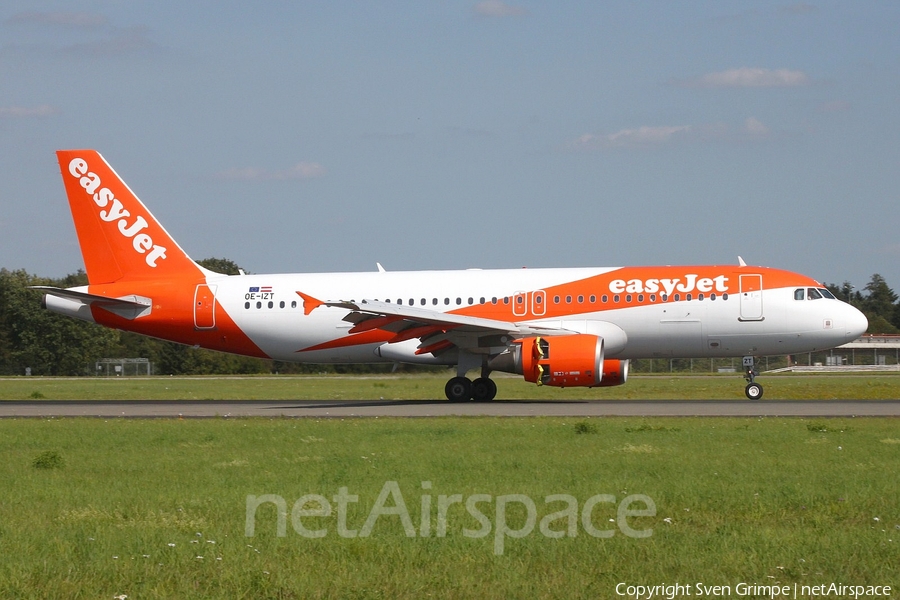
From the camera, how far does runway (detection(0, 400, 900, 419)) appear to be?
74.4 feet

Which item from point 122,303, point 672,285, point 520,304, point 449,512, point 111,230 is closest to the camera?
point 449,512

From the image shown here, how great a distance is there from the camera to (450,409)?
25.2 meters

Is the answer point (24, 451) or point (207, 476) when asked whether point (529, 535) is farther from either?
point (24, 451)

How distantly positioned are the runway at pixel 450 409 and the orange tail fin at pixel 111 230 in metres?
4.49

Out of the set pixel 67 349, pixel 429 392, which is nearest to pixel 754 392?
pixel 429 392

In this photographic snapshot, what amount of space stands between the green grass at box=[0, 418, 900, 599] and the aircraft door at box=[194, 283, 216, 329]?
12979 millimetres

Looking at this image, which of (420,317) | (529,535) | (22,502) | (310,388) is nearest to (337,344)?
(420,317)

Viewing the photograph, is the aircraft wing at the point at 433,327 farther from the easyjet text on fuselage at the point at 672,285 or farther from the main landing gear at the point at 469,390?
the easyjet text on fuselage at the point at 672,285

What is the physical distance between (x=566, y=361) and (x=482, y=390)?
4.23 metres

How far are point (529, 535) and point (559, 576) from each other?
4.08 ft

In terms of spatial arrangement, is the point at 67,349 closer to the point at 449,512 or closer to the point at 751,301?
the point at 751,301

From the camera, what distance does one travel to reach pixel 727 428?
17984 millimetres

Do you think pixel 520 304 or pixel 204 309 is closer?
pixel 520 304

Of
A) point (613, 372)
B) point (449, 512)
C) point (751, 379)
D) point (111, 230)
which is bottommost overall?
point (449, 512)
